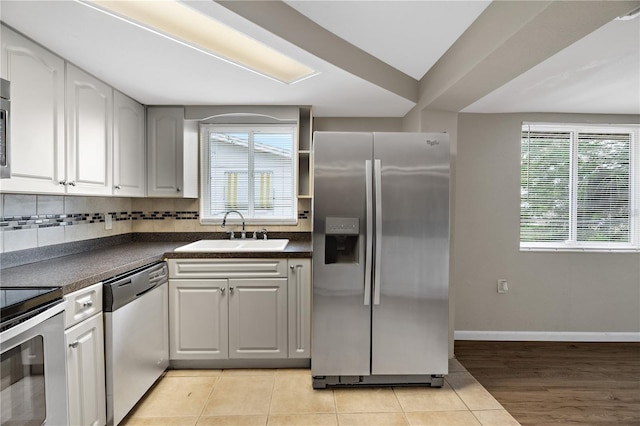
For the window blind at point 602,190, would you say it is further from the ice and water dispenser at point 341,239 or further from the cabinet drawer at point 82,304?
the cabinet drawer at point 82,304

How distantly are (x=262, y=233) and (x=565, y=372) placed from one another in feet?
8.95

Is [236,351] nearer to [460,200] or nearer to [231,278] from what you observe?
[231,278]

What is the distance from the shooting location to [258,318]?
254 centimetres

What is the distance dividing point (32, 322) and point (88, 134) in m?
1.29

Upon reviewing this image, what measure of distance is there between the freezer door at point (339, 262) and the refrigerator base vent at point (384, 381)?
8cm

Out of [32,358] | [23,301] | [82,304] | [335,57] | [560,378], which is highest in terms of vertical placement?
[335,57]

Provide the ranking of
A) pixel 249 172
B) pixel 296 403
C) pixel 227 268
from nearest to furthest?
pixel 296 403 → pixel 227 268 → pixel 249 172

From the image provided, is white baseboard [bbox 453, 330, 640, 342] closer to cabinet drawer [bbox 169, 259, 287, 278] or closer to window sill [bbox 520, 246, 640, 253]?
window sill [bbox 520, 246, 640, 253]

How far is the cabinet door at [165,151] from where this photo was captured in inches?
115

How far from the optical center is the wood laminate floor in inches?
84.4

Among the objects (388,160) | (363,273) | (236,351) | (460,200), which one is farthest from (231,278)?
(460,200)

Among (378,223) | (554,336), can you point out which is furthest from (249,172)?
(554,336)

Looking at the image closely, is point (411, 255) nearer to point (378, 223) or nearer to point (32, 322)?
point (378, 223)

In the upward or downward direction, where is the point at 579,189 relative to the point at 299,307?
upward
